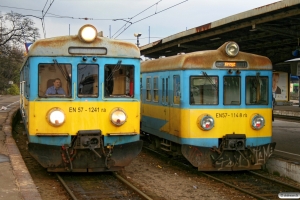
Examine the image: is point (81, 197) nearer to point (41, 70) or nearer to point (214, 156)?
point (41, 70)

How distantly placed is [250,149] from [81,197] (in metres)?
4.15

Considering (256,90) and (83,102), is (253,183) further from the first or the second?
(83,102)

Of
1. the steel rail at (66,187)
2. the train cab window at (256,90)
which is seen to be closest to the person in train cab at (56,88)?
the steel rail at (66,187)

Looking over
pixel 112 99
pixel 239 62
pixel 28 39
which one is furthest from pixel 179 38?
pixel 28 39

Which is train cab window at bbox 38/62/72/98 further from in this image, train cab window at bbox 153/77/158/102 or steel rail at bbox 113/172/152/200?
train cab window at bbox 153/77/158/102

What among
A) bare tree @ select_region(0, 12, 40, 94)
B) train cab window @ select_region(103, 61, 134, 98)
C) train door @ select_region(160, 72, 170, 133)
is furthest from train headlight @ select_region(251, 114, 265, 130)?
bare tree @ select_region(0, 12, 40, 94)

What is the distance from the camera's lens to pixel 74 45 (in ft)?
32.6

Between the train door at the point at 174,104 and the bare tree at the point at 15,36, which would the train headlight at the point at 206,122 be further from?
the bare tree at the point at 15,36

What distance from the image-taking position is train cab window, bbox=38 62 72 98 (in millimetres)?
9805

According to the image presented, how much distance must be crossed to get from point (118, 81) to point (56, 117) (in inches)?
57.7

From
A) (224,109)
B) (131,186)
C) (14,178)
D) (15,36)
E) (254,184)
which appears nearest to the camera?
(14,178)

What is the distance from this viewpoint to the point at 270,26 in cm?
1473

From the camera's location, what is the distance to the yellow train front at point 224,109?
11.0 m

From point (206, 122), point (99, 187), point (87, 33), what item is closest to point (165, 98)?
point (206, 122)
